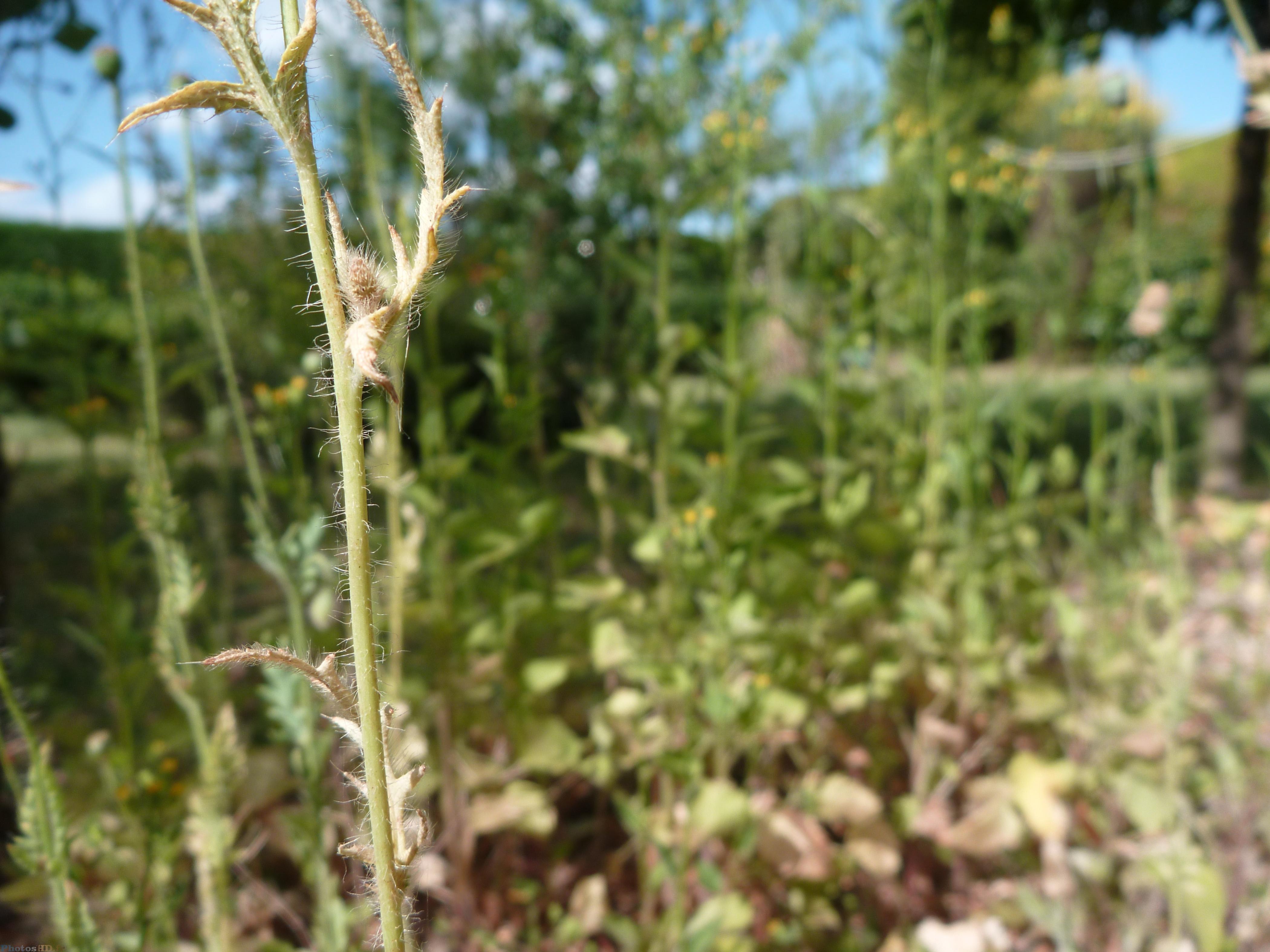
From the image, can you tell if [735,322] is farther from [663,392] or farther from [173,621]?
[173,621]

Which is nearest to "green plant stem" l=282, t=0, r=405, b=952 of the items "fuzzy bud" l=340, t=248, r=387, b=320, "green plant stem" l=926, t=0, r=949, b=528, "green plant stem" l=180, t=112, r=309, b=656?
"fuzzy bud" l=340, t=248, r=387, b=320

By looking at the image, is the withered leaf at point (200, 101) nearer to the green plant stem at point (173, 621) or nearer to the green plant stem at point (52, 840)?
the green plant stem at point (52, 840)

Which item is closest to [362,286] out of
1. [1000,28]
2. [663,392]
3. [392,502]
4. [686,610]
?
[392,502]

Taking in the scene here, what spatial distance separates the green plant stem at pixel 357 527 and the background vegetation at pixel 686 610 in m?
0.05

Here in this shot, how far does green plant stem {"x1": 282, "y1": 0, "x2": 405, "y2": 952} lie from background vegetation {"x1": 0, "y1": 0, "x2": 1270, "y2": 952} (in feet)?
0.17

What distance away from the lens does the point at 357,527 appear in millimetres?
312

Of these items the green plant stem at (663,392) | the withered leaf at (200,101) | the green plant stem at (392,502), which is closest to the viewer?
the withered leaf at (200,101)

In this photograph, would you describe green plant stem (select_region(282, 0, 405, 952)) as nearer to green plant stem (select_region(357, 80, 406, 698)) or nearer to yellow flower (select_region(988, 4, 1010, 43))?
green plant stem (select_region(357, 80, 406, 698))

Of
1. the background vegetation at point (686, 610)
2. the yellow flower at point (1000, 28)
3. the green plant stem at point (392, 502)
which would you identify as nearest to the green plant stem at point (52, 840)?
the background vegetation at point (686, 610)

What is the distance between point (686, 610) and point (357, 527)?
43.4 inches

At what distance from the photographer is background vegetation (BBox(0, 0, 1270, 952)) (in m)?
1.04

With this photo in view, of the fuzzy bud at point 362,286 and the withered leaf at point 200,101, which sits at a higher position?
the withered leaf at point 200,101

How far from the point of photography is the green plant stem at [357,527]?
30 cm

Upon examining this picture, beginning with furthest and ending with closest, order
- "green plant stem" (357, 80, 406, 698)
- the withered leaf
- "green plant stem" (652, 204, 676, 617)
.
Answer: "green plant stem" (652, 204, 676, 617), "green plant stem" (357, 80, 406, 698), the withered leaf
